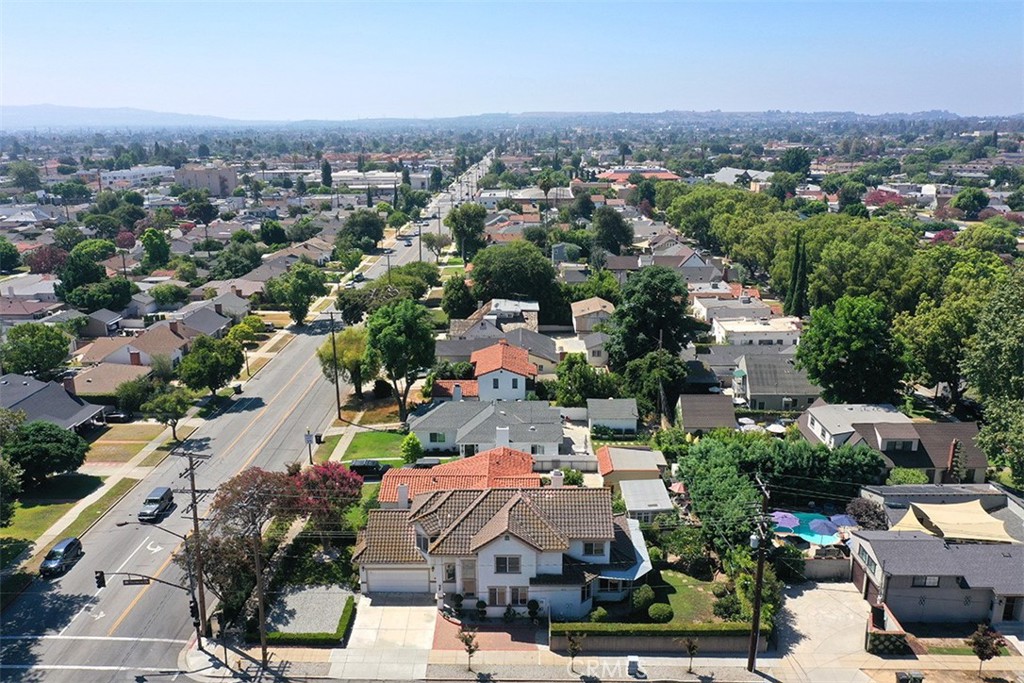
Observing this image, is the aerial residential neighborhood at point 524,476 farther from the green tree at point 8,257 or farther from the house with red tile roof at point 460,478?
the green tree at point 8,257

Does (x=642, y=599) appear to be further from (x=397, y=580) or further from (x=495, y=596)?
(x=397, y=580)

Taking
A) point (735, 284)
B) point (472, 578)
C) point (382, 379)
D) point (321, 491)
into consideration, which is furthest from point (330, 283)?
point (472, 578)

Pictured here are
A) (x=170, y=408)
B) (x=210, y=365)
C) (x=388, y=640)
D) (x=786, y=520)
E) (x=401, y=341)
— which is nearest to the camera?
(x=388, y=640)

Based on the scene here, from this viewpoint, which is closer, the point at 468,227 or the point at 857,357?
the point at 857,357

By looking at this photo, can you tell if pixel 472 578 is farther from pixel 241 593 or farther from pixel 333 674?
pixel 241 593

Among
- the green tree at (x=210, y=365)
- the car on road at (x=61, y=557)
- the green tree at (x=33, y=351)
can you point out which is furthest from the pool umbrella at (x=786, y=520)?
the green tree at (x=33, y=351)

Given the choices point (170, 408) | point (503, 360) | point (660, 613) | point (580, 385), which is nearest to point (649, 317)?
point (580, 385)
